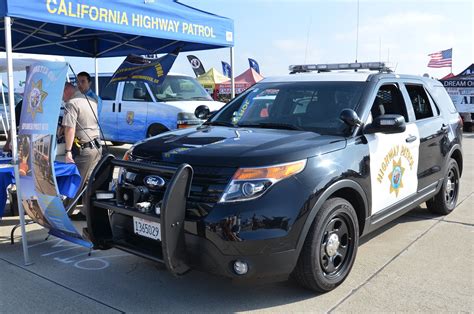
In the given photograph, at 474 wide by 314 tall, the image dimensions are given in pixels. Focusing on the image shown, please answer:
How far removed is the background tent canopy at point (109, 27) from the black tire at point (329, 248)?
10.6ft

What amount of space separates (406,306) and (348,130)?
1.42m

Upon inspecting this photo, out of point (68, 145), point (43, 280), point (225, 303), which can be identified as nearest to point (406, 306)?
point (225, 303)

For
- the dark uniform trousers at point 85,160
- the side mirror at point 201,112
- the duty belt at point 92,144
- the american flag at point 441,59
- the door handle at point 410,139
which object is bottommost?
the dark uniform trousers at point 85,160

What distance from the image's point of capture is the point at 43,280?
3910mm

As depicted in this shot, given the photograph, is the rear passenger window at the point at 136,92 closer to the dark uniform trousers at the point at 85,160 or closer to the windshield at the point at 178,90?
the windshield at the point at 178,90

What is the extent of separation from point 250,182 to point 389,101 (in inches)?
87.9

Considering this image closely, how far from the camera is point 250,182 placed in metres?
3.09

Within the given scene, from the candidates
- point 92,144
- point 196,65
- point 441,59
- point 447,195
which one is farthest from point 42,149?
point 441,59

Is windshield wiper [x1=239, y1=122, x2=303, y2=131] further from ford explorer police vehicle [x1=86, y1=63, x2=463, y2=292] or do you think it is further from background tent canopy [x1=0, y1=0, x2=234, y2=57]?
background tent canopy [x1=0, y1=0, x2=234, y2=57]

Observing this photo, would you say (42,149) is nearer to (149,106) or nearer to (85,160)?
(85,160)

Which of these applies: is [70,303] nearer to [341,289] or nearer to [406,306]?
Answer: [341,289]

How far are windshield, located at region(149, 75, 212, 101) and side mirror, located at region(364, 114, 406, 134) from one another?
257 inches

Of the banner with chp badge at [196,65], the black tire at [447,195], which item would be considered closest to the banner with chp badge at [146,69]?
the black tire at [447,195]

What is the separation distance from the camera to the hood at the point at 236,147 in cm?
319
